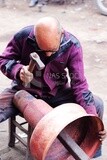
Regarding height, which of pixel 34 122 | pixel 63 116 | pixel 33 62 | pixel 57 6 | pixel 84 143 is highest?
pixel 33 62

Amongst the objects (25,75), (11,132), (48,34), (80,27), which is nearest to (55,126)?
(25,75)

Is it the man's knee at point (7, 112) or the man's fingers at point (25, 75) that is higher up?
the man's fingers at point (25, 75)

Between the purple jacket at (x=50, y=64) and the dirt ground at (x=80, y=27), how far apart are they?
89cm

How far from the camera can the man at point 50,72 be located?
3.15 metres

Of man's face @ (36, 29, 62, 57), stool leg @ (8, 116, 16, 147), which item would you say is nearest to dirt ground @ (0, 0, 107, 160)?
stool leg @ (8, 116, 16, 147)

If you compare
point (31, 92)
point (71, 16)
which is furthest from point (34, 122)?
point (71, 16)

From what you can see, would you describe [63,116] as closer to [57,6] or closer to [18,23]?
[18,23]

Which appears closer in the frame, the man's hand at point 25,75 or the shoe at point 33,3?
the man's hand at point 25,75

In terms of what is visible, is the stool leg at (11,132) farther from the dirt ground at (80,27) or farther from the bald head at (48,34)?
the bald head at (48,34)

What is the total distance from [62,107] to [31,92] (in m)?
0.89

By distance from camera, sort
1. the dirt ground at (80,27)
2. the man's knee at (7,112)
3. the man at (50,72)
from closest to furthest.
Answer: the man at (50,72) → the man's knee at (7,112) → the dirt ground at (80,27)

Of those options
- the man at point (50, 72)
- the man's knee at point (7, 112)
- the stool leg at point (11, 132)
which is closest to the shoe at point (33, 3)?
the stool leg at point (11, 132)

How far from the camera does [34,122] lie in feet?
9.00

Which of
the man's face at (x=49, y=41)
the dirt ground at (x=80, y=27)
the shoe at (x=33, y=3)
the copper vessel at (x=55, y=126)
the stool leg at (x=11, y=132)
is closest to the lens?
the copper vessel at (x=55, y=126)
